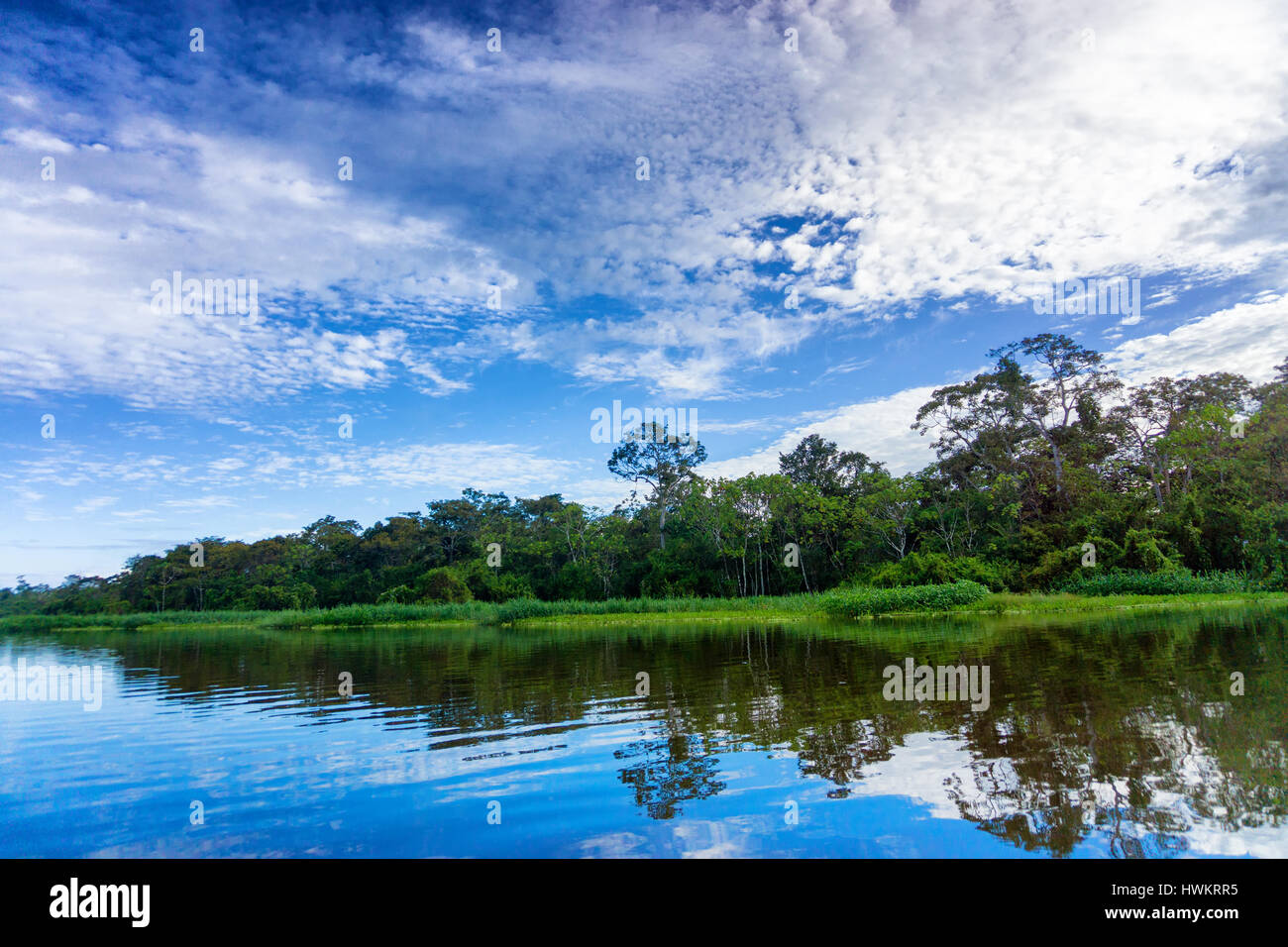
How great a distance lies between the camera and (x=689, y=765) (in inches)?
299

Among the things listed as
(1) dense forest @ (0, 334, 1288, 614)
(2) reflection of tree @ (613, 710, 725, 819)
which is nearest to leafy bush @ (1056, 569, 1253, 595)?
(1) dense forest @ (0, 334, 1288, 614)

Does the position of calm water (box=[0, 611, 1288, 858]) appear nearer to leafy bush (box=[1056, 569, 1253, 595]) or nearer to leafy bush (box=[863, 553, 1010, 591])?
leafy bush (box=[1056, 569, 1253, 595])

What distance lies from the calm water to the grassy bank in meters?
15.9

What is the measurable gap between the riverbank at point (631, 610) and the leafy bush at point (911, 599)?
208 mm

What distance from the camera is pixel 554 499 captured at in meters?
70.3

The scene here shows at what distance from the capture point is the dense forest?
36.0 meters

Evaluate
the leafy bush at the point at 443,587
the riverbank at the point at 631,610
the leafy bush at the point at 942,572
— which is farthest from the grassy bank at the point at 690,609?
the leafy bush at the point at 443,587

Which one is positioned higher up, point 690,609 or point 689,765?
point 689,765

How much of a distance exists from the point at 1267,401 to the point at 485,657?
4236 cm

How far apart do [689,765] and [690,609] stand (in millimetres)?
31841

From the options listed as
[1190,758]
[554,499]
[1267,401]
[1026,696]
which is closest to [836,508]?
[1267,401]

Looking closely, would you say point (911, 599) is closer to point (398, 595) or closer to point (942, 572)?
point (942, 572)

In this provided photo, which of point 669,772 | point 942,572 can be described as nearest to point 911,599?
point 942,572
